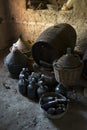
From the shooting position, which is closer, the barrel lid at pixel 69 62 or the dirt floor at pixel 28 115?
the dirt floor at pixel 28 115

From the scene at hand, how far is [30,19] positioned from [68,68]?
1426 millimetres

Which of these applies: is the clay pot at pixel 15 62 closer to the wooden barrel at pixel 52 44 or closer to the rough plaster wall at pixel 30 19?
the wooden barrel at pixel 52 44

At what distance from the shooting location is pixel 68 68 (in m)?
2.44

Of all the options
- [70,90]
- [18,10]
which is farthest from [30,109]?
[18,10]

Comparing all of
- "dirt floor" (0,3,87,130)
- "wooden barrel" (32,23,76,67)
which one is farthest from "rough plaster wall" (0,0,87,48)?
"dirt floor" (0,3,87,130)

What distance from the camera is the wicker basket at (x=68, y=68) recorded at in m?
2.44

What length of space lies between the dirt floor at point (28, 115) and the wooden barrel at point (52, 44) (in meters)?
0.50

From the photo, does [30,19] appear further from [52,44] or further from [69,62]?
[69,62]

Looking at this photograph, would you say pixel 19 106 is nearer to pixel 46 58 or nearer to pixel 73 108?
pixel 73 108

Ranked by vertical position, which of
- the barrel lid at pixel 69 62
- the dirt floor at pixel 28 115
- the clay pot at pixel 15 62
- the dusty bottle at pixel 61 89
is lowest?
the dirt floor at pixel 28 115

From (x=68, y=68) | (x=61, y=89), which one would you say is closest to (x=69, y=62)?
(x=68, y=68)

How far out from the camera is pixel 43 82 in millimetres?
2506

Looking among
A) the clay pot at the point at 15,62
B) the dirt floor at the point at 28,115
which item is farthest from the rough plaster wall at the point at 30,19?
the dirt floor at the point at 28,115

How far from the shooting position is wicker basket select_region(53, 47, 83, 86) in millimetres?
2441
